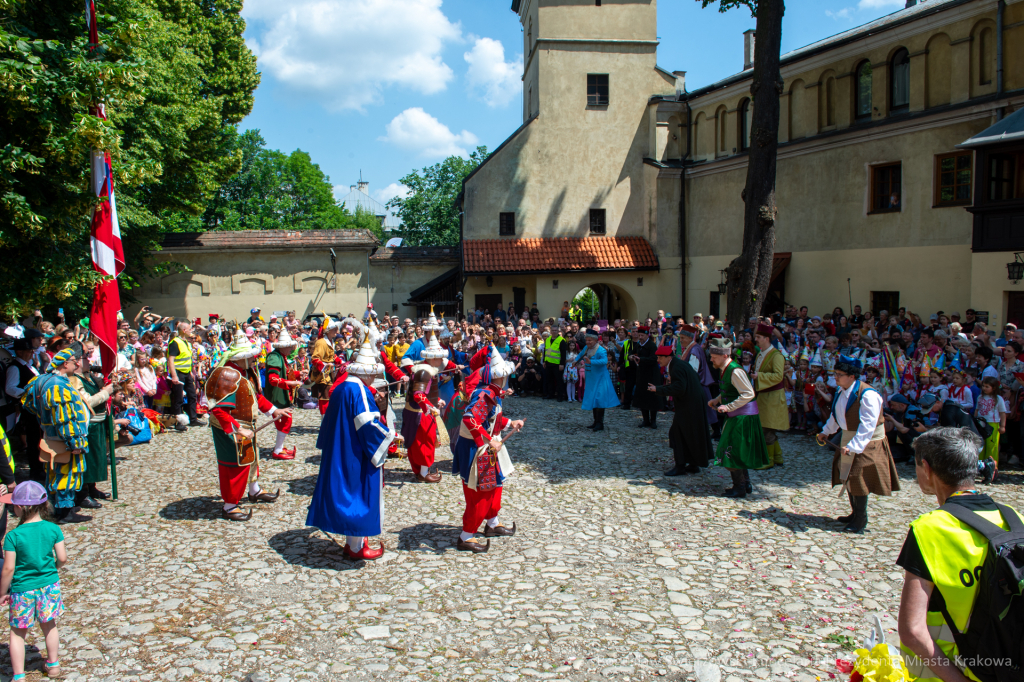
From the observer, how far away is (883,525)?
6582 millimetres

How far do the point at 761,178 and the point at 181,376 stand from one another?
11712mm

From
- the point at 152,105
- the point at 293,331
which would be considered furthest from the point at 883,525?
the point at 152,105

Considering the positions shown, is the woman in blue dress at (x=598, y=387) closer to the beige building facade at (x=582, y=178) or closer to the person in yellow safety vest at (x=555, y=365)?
the person in yellow safety vest at (x=555, y=365)

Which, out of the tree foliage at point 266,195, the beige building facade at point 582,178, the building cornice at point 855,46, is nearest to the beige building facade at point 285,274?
the beige building facade at point 582,178

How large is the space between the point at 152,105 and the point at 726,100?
58.2 ft

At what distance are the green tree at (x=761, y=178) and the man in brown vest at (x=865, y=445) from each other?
24.9 feet

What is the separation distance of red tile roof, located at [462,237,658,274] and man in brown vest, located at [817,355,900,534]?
17.9m

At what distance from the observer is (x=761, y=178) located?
13.6 m

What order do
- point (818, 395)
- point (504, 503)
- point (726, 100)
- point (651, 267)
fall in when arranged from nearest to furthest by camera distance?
1. point (504, 503)
2. point (818, 395)
3. point (726, 100)
4. point (651, 267)

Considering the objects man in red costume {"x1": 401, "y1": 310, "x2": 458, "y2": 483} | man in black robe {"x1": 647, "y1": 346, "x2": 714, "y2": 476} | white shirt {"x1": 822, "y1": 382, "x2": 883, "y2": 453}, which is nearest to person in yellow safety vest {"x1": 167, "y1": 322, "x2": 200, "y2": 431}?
man in red costume {"x1": 401, "y1": 310, "x2": 458, "y2": 483}

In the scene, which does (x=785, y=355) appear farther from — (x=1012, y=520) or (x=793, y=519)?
(x=1012, y=520)

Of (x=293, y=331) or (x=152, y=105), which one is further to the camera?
(x=152, y=105)

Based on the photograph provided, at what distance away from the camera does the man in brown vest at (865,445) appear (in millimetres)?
6102

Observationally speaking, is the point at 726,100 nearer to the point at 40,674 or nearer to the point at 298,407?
the point at 298,407
